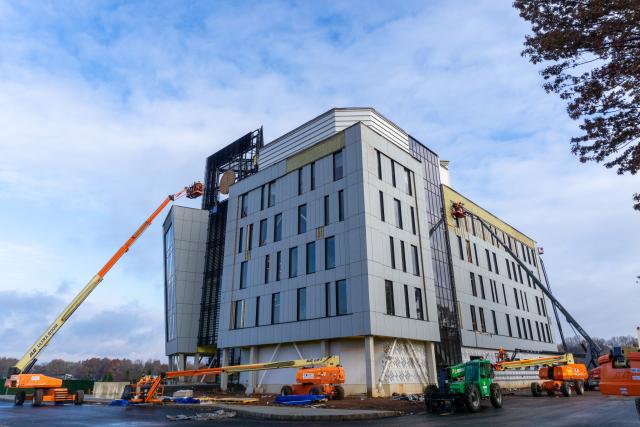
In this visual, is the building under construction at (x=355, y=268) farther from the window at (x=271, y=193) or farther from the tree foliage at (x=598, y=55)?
the tree foliage at (x=598, y=55)

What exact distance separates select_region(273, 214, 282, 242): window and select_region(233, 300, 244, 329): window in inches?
281

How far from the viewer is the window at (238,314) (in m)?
42.4

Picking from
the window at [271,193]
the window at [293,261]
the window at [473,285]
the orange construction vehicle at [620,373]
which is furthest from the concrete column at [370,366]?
the window at [473,285]

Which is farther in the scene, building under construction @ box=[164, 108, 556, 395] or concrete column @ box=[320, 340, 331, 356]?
concrete column @ box=[320, 340, 331, 356]

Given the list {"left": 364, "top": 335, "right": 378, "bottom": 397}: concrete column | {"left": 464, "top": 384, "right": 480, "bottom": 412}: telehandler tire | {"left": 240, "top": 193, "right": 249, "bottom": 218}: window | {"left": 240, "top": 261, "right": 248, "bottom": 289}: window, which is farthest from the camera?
{"left": 240, "top": 193, "right": 249, "bottom": 218}: window

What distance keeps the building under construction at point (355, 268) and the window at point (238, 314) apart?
15 centimetres

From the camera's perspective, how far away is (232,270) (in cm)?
4506

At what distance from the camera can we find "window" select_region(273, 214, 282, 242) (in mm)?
42031

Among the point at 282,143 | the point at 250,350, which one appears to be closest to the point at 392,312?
the point at 250,350

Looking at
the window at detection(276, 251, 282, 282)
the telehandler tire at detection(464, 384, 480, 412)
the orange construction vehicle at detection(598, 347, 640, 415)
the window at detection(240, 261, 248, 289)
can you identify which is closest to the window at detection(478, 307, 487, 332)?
the window at detection(276, 251, 282, 282)

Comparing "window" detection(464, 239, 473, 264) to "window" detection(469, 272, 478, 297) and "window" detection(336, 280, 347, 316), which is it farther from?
"window" detection(336, 280, 347, 316)

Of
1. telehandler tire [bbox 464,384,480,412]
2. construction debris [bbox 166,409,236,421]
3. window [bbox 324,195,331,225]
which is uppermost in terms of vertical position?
Result: window [bbox 324,195,331,225]

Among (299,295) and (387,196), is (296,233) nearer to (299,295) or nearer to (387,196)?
(299,295)

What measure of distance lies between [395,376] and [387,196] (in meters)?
14.8
